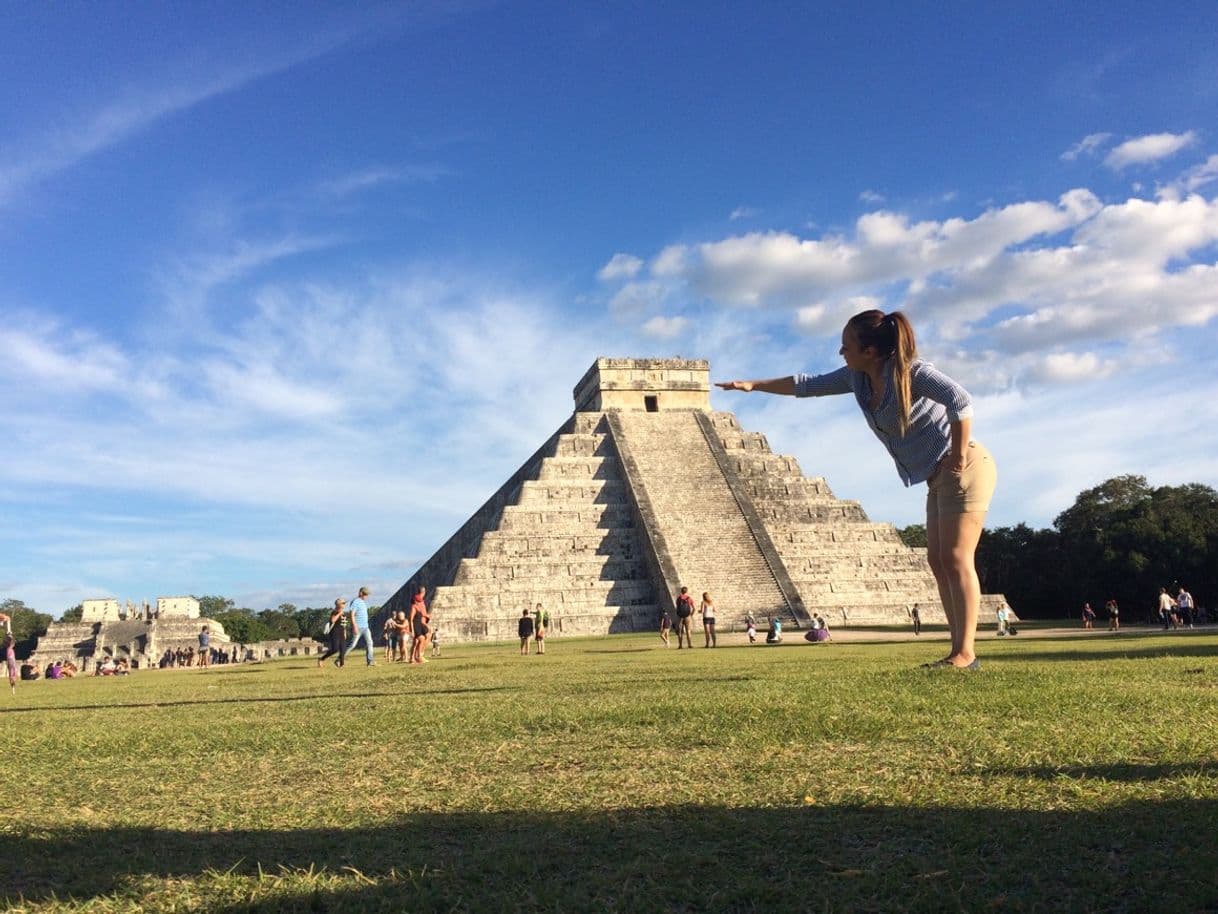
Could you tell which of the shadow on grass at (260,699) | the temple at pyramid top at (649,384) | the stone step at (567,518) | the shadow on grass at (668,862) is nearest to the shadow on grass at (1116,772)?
the shadow on grass at (668,862)

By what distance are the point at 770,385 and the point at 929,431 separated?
109cm

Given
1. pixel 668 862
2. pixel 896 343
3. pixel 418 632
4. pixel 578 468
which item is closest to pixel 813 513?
pixel 578 468

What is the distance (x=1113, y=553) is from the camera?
157 ft

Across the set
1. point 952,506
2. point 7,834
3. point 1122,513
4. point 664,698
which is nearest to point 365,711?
point 664,698

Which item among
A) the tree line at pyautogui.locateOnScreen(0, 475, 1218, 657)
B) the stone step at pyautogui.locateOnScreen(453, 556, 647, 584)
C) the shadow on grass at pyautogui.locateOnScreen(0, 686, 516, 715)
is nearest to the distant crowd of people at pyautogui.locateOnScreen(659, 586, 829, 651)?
the stone step at pyautogui.locateOnScreen(453, 556, 647, 584)

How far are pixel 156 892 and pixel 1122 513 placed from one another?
55.7m

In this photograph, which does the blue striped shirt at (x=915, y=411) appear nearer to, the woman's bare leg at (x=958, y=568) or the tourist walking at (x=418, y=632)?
the woman's bare leg at (x=958, y=568)

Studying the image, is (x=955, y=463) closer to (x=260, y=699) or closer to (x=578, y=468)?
(x=260, y=699)

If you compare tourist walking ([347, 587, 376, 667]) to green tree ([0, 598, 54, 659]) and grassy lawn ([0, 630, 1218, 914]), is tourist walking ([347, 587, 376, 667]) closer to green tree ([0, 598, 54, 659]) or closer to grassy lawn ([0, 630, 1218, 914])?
grassy lawn ([0, 630, 1218, 914])

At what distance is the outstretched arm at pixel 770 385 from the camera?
22.1ft

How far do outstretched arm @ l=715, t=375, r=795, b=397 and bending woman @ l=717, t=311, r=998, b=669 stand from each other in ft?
0.73

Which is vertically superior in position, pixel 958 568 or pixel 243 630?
pixel 243 630

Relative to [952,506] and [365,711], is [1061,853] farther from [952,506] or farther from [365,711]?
[365,711]

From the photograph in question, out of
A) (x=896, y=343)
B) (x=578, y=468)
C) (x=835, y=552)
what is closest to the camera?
(x=896, y=343)
